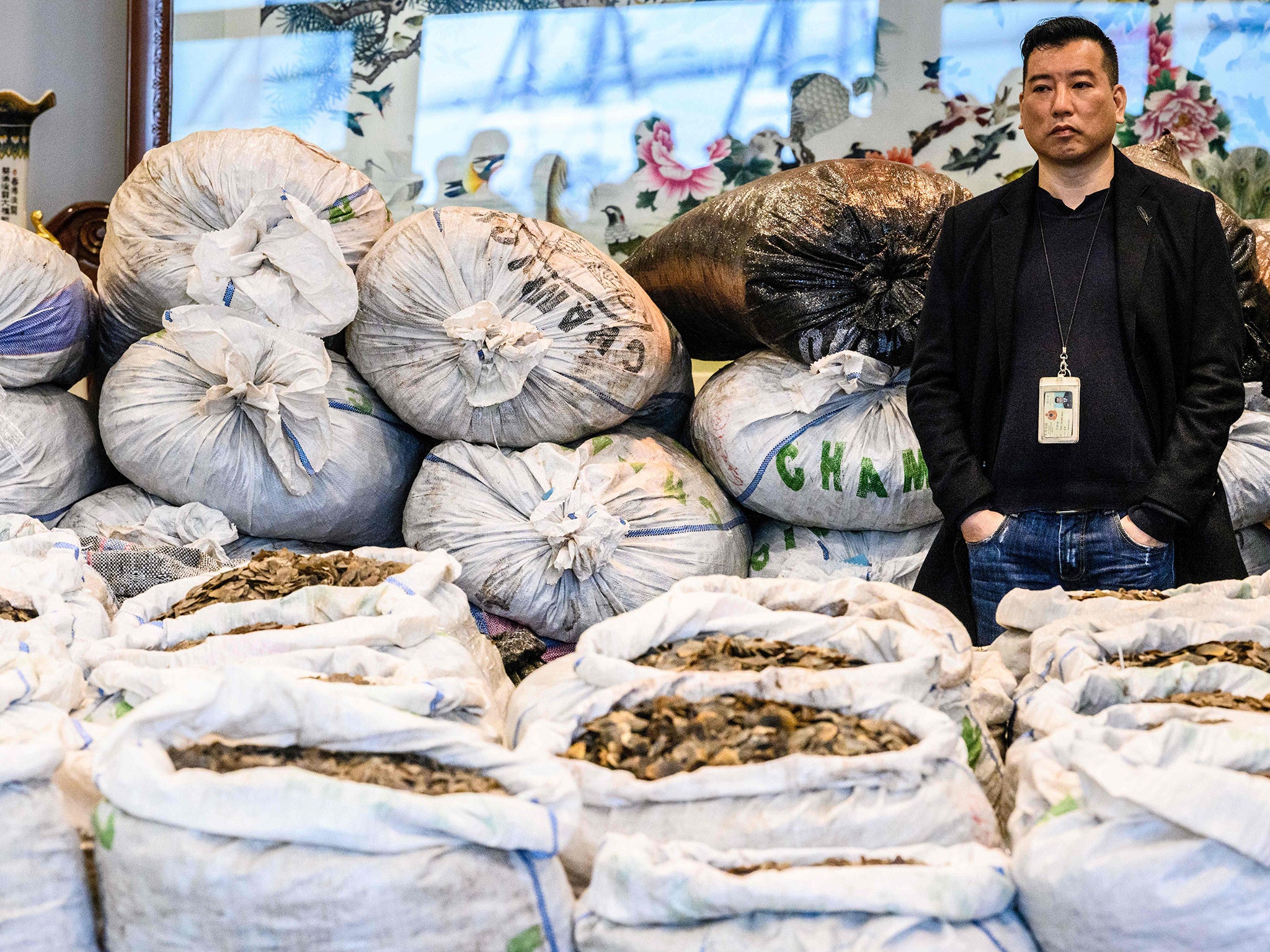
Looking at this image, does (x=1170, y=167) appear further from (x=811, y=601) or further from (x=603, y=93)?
(x=811, y=601)

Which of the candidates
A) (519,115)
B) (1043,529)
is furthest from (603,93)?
(1043,529)

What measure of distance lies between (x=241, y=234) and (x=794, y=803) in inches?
62.9

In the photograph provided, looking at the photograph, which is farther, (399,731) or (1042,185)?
(1042,185)

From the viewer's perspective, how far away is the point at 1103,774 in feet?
3.01

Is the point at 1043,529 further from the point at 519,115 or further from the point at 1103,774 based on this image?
the point at 519,115

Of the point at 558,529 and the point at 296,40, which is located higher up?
the point at 296,40

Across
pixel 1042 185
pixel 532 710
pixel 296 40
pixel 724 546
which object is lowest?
pixel 724 546

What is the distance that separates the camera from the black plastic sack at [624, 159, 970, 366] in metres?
2.26

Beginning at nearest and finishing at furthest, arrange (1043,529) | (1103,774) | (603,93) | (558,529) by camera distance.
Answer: (1103,774) < (1043,529) < (558,529) < (603,93)

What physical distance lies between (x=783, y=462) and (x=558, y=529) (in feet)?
1.46

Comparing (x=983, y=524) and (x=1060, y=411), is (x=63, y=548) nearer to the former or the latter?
(x=983, y=524)

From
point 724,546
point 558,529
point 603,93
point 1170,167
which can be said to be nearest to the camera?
point 558,529

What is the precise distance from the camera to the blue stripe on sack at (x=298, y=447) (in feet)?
7.45

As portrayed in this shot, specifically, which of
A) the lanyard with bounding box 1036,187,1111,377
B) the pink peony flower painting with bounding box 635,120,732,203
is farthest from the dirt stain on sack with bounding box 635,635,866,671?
the pink peony flower painting with bounding box 635,120,732,203
